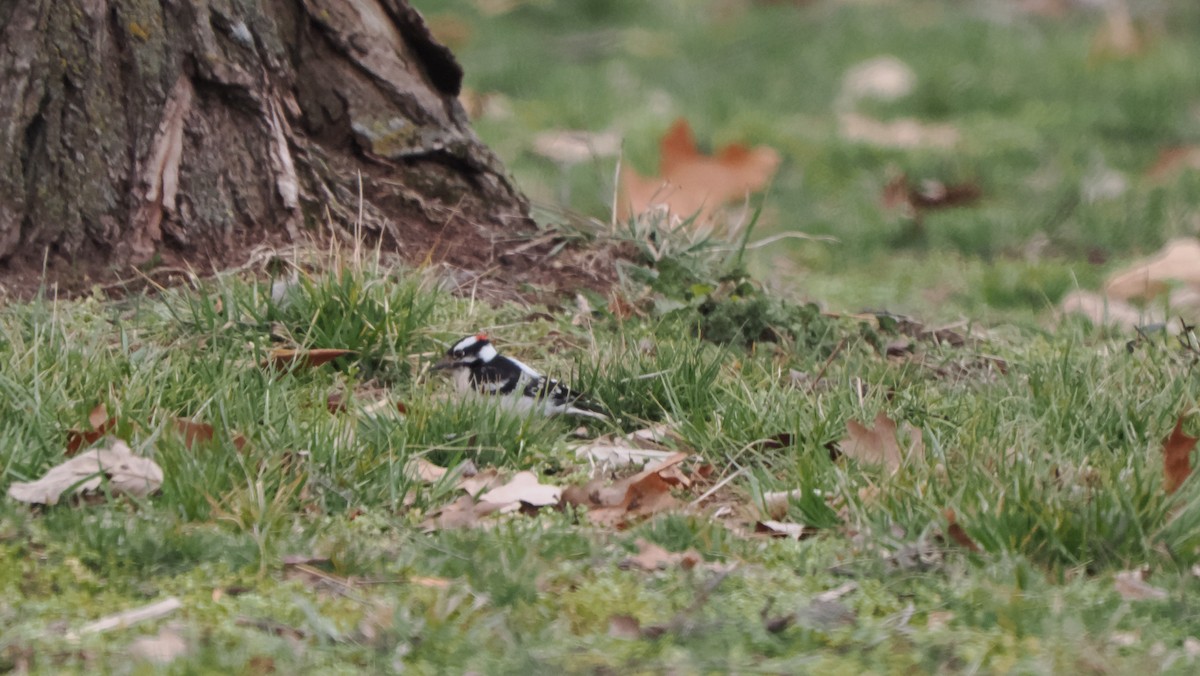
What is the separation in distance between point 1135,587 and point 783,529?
0.78 metres

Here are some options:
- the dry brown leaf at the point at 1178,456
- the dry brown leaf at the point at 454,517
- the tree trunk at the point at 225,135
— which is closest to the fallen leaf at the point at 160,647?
the dry brown leaf at the point at 454,517

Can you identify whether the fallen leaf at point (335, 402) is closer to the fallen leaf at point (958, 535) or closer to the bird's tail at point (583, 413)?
the bird's tail at point (583, 413)

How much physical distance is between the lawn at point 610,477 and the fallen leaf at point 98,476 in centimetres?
4

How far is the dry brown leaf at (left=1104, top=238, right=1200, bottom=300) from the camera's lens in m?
6.39

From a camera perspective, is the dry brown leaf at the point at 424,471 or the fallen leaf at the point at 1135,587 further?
the dry brown leaf at the point at 424,471

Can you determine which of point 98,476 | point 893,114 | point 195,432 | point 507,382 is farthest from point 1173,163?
point 98,476

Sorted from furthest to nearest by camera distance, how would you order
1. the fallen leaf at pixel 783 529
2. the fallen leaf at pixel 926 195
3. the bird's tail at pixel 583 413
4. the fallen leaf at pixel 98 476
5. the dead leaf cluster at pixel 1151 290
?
the fallen leaf at pixel 926 195
the dead leaf cluster at pixel 1151 290
the bird's tail at pixel 583 413
the fallen leaf at pixel 783 529
the fallen leaf at pixel 98 476

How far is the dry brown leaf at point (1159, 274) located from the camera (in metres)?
6.39

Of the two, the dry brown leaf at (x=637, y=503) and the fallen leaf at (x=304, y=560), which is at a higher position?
the fallen leaf at (x=304, y=560)

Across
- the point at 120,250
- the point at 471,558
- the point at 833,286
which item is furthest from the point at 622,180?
the point at 471,558

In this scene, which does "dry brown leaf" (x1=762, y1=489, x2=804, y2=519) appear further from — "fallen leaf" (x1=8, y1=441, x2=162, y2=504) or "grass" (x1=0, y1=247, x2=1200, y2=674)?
"fallen leaf" (x1=8, y1=441, x2=162, y2=504)

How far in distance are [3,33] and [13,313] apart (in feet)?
2.74

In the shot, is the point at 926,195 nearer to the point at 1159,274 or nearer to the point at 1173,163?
the point at 1173,163

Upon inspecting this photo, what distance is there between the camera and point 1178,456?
352 cm
